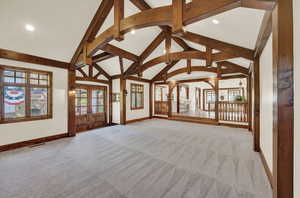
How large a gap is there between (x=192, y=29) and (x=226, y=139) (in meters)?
3.71

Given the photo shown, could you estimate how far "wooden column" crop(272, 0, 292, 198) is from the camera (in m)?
1.23

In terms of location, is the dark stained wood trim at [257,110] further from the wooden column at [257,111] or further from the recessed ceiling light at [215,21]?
the recessed ceiling light at [215,21]

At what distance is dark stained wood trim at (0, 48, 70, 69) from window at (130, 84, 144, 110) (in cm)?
377

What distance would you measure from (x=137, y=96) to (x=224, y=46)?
18.0 feet

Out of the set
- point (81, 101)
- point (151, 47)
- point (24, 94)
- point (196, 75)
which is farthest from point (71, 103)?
A: point (196, 75)

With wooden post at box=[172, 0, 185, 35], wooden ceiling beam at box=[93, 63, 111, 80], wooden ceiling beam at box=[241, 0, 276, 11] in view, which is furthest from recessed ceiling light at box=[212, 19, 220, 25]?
wooden ceiling beam at box=[93, 63, 111, 80]

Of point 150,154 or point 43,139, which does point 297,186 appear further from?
point 43,139

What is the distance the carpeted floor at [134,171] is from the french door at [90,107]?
7.93ft

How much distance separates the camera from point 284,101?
1.25 metres

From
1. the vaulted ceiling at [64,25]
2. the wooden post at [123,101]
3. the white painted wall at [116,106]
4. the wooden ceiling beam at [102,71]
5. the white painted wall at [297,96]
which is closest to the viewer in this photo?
the white painted wall at [297,96]

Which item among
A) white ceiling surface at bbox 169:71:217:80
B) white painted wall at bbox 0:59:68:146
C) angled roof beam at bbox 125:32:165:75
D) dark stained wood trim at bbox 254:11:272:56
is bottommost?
white painted wall at bbox 0:59:68:146

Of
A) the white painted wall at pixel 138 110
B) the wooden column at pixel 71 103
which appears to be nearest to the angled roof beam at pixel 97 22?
the wooden column at pixel 71 103

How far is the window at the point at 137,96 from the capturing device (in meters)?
7.80

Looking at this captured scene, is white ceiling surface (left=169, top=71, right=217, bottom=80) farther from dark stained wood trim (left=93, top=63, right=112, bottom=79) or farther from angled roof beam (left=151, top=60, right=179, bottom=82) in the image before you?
dark stained wood trim (left=93, top=63, right=112, bottom=79)
